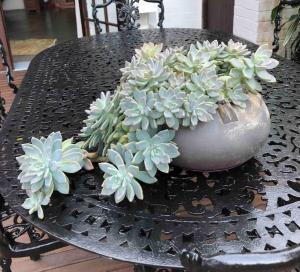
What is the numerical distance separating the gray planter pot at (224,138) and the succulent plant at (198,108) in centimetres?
3

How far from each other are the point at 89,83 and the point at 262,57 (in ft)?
2.86

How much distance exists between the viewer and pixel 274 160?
2.85 ft

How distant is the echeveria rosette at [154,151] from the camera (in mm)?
706

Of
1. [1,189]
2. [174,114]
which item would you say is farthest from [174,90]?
[1,189]

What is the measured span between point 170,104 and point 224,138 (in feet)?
0.46

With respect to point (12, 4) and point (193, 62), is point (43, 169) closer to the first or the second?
point (193, 62)

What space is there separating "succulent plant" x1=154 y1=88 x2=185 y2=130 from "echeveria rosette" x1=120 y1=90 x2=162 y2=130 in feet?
0.04

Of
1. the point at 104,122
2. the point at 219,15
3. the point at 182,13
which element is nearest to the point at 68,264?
the point at 104,122

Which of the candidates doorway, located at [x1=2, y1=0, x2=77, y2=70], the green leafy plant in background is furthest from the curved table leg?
doorway, located at [x1=2, y1=0, x2=77, y2=70]

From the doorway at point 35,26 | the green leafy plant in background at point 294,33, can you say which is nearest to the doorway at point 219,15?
the green leafy plant in background at point 294,33

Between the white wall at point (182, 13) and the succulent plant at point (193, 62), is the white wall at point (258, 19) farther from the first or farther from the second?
the succulent plant at point (193, 62)

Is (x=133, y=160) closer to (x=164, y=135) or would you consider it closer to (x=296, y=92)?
(x=164, y=135)

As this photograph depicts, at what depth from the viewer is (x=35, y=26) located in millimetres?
8078

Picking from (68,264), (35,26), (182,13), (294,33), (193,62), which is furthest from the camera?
(35,26)
